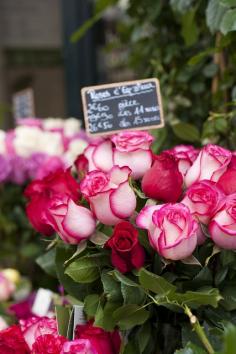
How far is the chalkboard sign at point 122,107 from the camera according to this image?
978 mm

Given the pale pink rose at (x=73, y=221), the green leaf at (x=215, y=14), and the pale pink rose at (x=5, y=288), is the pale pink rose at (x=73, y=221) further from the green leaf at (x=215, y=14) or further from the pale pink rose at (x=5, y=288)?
the pale pink rose at (x=5, y=288)

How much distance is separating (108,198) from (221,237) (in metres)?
0.15

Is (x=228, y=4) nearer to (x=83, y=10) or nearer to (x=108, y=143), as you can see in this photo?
(x=108, y=143)

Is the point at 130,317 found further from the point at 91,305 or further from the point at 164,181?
the point at 164,181

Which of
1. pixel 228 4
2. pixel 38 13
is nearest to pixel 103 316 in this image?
pixel 228 4

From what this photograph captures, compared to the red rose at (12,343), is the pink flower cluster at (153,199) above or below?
Result: above

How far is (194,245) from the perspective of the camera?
70cm

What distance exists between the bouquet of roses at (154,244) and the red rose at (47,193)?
64 millimetres

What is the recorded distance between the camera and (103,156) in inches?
33.4

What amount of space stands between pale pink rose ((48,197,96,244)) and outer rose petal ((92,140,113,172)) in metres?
0.09

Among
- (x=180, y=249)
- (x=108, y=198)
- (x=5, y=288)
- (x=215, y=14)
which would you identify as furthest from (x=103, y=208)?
(x=5, y=288)

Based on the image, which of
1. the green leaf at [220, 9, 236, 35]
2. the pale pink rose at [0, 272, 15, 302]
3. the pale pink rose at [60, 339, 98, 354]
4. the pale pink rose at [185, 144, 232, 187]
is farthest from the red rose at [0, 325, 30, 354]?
the pale pink rose at [0, 272, 15, 302]

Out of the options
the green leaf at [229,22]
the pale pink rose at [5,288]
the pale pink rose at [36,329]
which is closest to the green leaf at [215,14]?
the green leaf at [229,22]

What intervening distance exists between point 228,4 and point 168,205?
0.38 metres
